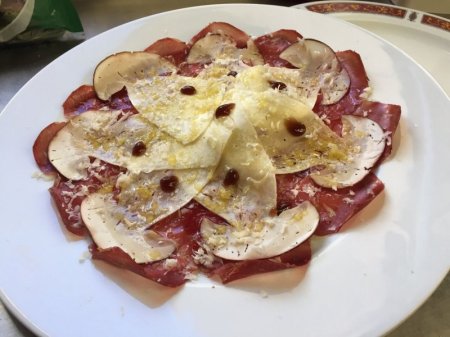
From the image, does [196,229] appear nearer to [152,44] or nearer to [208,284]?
[208,284]

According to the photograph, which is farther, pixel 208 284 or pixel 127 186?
pixel 127 186

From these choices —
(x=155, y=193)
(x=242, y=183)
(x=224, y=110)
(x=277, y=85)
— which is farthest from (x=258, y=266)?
(x=277, y=85)

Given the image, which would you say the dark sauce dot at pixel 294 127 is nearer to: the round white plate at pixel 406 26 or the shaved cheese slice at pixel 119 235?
the shaved cheese slice at pixel 119 235

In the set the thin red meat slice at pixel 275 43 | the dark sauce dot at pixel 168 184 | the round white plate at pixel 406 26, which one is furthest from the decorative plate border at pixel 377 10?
the dark sauce dot at pixel 168 184

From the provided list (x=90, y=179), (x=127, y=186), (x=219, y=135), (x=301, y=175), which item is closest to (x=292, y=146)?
(x=301, y=175)

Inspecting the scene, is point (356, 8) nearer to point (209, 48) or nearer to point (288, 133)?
point (209, 48)

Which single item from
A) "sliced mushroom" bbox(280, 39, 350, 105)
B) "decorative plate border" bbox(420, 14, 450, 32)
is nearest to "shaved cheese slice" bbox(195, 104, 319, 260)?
"sliced mushroom" bbox(280, 39, 350, 105)

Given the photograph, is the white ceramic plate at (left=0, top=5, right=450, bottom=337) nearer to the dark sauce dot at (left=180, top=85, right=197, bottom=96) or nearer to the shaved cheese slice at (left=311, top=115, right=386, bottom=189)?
the shaved cheese slice at (left=311, top=115, right=386, bottom=189)
